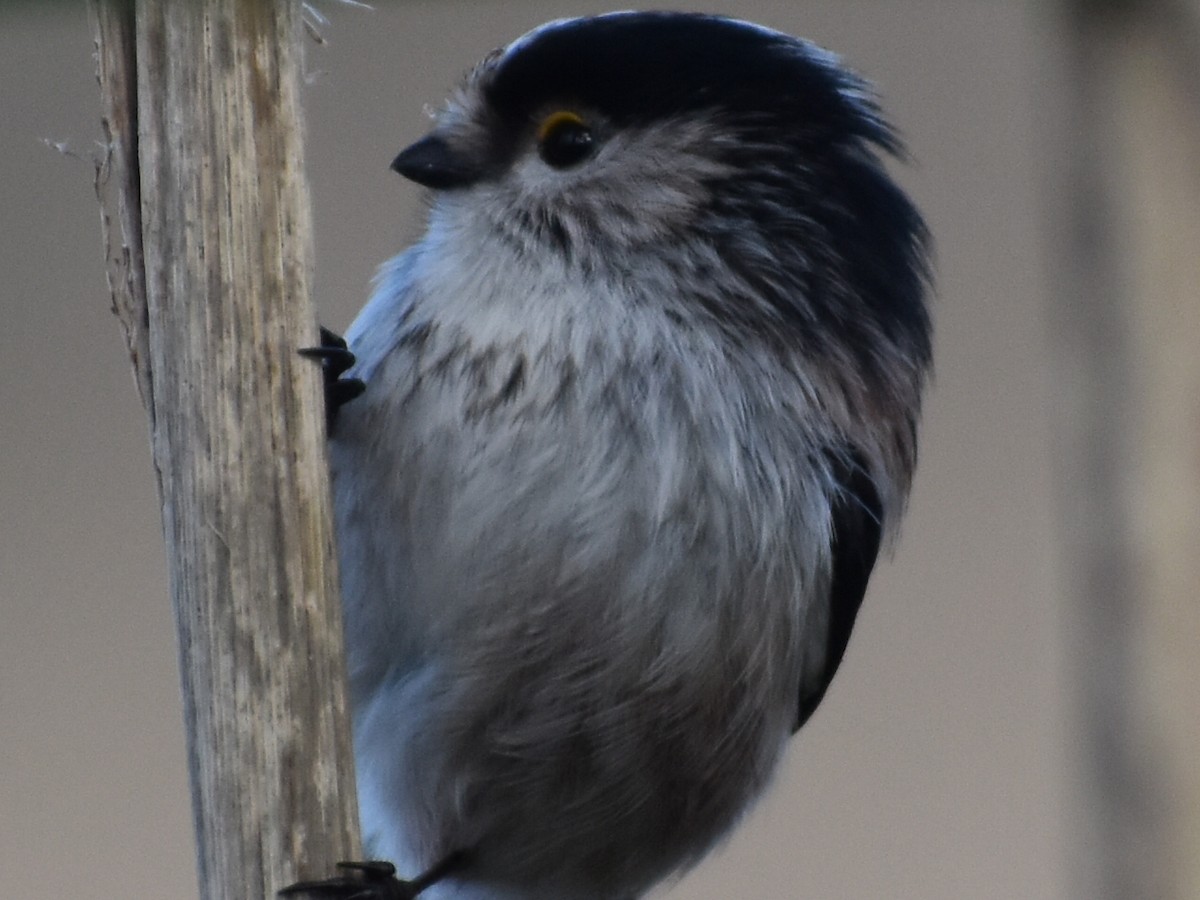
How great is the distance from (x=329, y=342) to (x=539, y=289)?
248mm

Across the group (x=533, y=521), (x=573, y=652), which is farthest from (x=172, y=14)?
(x=573, y=652)

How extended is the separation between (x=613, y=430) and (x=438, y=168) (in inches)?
16.8

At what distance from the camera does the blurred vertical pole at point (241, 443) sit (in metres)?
1.58

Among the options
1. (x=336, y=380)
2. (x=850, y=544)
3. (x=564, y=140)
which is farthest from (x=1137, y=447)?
(x=336, y=380)

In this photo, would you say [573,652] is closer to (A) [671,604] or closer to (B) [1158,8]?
(A) [671,604]

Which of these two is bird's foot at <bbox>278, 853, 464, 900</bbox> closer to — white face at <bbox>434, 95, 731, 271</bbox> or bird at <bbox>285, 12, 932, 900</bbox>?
bird at <bbox>285, 12, 932, 900</bbox>

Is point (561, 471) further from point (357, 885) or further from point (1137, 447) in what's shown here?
point (1137, 447)

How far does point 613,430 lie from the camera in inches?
73.7

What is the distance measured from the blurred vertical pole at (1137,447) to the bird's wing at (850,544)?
353 millimetres

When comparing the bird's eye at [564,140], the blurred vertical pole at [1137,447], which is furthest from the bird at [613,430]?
the blurred vertical pole at [1137,447]

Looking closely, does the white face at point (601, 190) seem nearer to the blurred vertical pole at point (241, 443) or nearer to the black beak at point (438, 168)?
the black beak at point (438, 168)

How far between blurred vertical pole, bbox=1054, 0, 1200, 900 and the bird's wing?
1.16 ft

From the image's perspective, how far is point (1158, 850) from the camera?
1.72 m

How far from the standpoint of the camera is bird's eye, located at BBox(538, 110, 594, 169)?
2.04m
